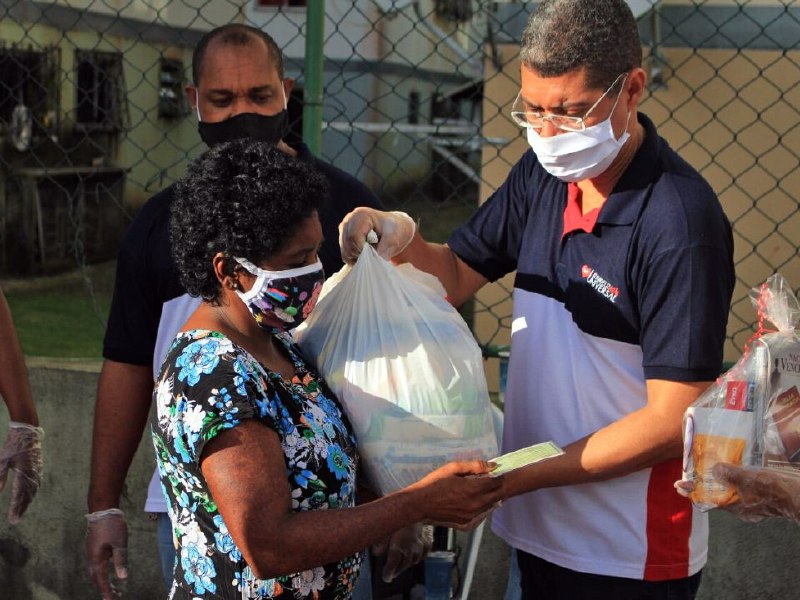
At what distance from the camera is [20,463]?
2.75 m

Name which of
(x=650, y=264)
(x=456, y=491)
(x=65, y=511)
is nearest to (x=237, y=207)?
(x=456, y=491)

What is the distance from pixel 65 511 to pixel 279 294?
2.27 m

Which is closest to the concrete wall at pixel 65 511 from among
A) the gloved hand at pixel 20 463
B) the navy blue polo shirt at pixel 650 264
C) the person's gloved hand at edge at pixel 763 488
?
the gloved hand at pixel 20 463

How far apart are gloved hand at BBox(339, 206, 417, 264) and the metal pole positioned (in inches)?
42.6

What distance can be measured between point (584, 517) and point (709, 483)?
0.42 meters

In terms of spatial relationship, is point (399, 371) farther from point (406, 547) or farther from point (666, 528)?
Answer: point (666, 528)

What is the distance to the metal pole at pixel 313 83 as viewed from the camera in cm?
338

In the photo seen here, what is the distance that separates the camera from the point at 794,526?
10.9 ft

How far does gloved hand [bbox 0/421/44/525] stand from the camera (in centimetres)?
274

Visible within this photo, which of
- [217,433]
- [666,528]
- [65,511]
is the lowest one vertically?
[65,511]

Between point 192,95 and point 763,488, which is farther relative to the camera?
point 192,95

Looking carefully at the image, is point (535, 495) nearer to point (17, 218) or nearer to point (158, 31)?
point (158, 31)

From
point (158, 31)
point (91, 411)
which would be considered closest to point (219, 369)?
point (91, 411)

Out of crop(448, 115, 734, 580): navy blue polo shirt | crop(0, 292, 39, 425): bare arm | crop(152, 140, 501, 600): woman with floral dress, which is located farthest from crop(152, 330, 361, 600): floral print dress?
crop(0, 292, 39, 425): bare arm
